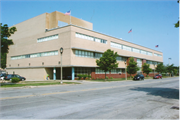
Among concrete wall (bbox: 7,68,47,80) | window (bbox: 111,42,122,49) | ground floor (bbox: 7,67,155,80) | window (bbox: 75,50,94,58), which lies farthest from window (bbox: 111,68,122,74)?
concrete wall (bbox: 7,68,47,80)

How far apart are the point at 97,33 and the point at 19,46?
2586 cm

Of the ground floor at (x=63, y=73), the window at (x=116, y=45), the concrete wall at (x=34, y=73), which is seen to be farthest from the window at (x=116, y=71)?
the concrete wall at (x=34, y=73)

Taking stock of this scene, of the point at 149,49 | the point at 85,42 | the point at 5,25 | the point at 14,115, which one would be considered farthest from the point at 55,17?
the point at 149,49

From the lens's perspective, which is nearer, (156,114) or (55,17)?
(156,114)

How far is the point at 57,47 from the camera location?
36.0 metres

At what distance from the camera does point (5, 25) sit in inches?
691

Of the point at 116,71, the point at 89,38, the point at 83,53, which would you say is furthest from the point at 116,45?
the point at 83,53

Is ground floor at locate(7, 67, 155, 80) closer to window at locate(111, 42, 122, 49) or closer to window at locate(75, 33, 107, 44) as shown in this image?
window at locate(75, 33, 107, 44)

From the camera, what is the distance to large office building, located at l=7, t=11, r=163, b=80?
34750 mm

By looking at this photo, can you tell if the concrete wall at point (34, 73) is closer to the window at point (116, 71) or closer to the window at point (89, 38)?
the window at point (89, 38)

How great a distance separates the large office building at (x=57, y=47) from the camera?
34.8 meters

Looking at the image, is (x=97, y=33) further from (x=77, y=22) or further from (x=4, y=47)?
(x=4, y=47)

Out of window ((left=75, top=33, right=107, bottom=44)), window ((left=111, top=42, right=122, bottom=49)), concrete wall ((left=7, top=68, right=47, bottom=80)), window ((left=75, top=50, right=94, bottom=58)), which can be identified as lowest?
concrete wall ((left=7, top=68, right=47, bottom=80))

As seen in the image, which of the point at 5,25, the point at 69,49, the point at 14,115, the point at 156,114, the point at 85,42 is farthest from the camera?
the point at 85,42
